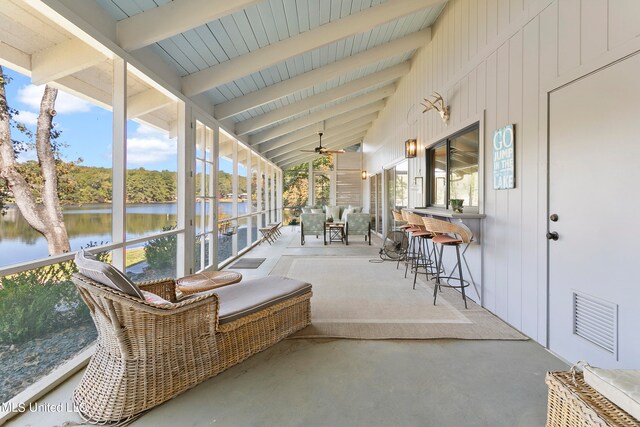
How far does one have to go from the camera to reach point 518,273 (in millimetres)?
2689

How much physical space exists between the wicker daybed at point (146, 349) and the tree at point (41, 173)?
646 millimetres

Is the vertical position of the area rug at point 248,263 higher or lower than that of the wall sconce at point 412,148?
lower

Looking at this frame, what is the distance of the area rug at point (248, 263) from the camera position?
17.7 feet

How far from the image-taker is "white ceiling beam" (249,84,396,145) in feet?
23.5

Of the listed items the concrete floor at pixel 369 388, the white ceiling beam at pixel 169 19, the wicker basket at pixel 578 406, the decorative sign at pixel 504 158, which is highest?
the white ceiling beam at pixel 169 19

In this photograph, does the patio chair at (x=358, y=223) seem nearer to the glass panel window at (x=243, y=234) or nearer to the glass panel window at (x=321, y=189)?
the glass panel window at (x=243, y=234)

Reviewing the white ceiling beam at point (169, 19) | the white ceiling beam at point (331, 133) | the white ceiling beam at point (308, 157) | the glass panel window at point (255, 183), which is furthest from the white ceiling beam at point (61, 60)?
the white ceiling beam at point (308, 157)

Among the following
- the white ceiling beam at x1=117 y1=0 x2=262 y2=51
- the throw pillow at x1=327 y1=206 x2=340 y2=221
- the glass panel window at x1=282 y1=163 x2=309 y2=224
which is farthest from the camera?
the glass panel window at x1=282 y1=163 x2=309 y2=224

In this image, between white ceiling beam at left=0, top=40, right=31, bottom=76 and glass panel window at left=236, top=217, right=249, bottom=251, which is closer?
white ceiling beam at left=0, top=40, right=31, bottom=76

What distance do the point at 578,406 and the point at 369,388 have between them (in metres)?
1.04

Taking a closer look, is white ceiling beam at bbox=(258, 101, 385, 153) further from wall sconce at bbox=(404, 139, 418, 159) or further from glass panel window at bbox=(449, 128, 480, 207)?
glass panel window at bbox=(449, 128, 480, 207)

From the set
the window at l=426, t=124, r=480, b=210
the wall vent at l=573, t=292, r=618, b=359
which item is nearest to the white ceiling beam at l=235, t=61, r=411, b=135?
the window at l=426, t=124, r=480, b=210

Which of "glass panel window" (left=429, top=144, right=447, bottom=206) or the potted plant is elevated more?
"glass panel window" (left=429, top=144, right=447, bottom=206)

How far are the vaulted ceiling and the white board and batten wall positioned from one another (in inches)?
35.9
